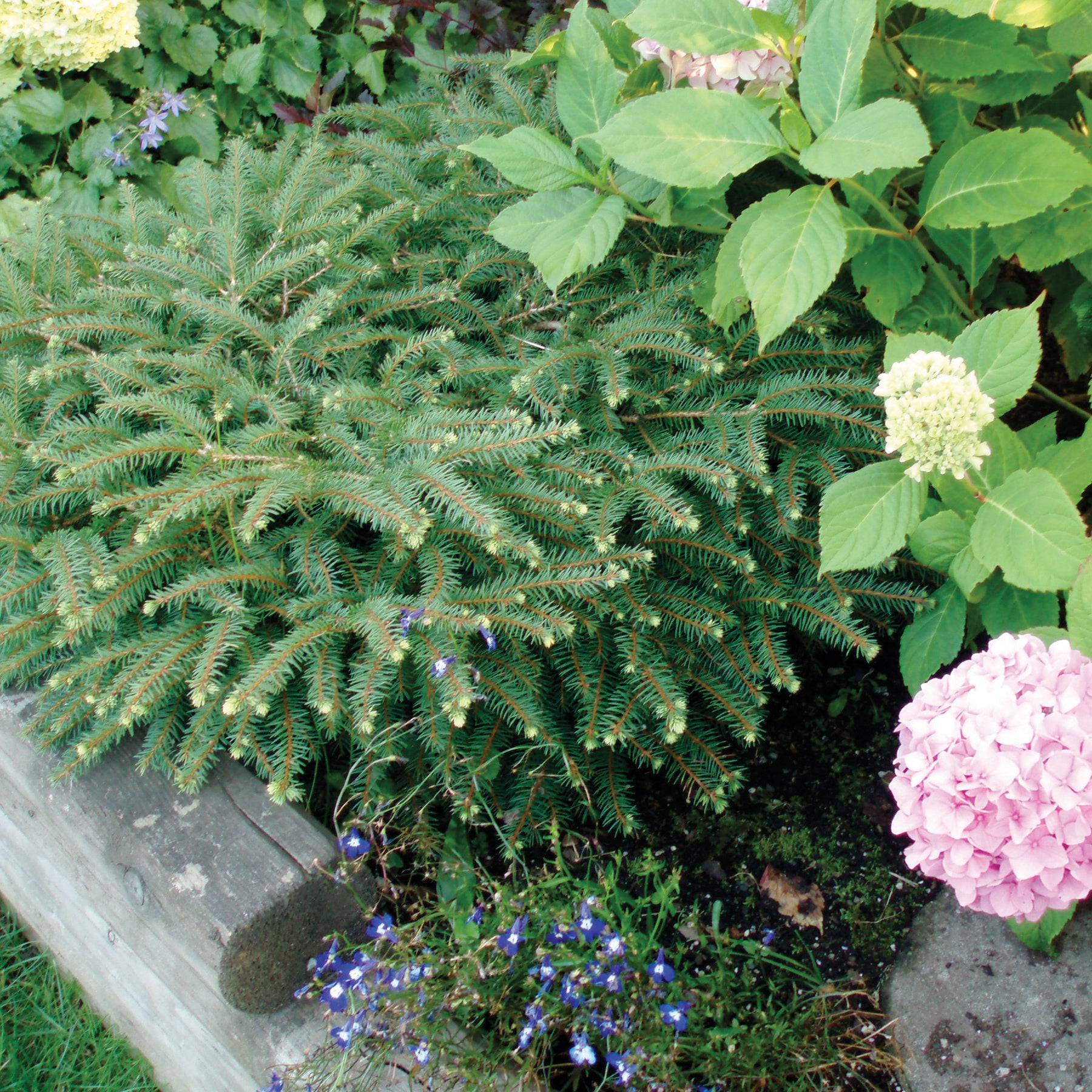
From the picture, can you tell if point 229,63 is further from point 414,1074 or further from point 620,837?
point 414,1074

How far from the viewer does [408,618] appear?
57.4 inches

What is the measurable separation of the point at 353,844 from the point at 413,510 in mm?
549

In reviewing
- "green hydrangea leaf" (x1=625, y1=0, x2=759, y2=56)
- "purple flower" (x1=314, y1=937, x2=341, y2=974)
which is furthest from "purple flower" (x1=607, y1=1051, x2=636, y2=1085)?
"green hydrangea leaf" (x1=625, y1=0, x2=759, y2=56)

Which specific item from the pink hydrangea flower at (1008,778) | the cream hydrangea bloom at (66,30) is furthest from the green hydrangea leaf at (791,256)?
the cream hydrangea bloom at (66,30)

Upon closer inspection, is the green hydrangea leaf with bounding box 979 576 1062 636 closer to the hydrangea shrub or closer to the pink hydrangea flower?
the hydrangea shrub

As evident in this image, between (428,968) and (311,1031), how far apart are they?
275 millimetres

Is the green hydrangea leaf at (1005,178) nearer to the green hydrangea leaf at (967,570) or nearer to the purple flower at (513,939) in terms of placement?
the green hydrangea leaf at (967,570)

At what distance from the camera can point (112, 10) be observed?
9.56 feet

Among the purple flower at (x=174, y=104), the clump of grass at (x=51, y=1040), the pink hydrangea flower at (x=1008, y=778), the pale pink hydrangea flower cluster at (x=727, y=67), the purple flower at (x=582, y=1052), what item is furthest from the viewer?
the purple flower at (x=174, y=104)

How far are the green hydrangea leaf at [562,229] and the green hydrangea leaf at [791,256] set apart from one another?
26cm

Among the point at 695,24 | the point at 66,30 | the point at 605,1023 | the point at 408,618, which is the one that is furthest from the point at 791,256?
the point at 66,30

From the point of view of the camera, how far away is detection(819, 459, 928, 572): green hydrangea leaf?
1.32 meters

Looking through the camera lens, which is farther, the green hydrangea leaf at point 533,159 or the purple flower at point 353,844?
the green hydrangea leaf at point 533,159

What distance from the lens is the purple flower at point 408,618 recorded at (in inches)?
56.9
